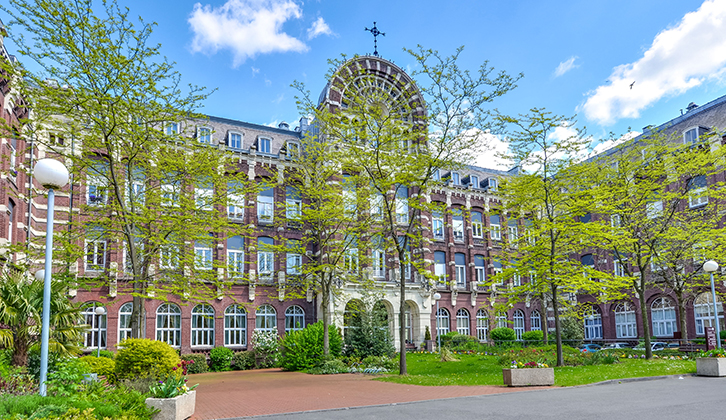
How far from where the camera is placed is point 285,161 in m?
35.3

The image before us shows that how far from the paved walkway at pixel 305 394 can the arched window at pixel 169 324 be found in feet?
37.6

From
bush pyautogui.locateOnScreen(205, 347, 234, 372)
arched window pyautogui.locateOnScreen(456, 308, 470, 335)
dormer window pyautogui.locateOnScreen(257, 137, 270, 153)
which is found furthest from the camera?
arched window pyautogui.locateOnScreen(456, 308, 470, 335)

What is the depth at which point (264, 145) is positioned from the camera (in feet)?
121

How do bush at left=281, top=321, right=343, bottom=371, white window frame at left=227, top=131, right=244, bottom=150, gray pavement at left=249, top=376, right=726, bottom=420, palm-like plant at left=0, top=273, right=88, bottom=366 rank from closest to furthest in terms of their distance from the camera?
gray pavement at left=249, top=376, right=726, bottom=420, palm-like plant at left=0, top=273, right=88, bottom=366, bush at left=281, top=321, right=343, bottom=371, white window frame at left=227, top=131, right=244, bottom=150

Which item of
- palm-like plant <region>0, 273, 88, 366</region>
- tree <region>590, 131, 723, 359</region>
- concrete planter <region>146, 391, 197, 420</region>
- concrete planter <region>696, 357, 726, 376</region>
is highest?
tree <region>590, 131, 723, 359</region>

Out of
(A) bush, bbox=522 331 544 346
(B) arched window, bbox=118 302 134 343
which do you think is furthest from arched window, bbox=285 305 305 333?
(A) bush, bbox=522 331 544 346

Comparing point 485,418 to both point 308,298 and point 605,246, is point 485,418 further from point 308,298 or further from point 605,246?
point 308,298

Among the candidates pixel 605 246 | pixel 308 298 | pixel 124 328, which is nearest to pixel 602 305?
pixel 605 246

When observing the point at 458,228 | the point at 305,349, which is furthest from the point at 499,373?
the point at 458,228

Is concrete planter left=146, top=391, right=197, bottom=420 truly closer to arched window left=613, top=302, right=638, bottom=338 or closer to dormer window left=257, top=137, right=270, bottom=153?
dormer window left=257, top=137, right=270, bottom=153

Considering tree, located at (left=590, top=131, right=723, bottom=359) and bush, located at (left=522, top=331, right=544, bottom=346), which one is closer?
tree, located at (left=590, top=131, right=723, bottom=359)

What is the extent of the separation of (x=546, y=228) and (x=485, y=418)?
42.9ft

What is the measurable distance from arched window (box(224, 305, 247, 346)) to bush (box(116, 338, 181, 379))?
691 inches

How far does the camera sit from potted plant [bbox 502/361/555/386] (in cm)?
1600
